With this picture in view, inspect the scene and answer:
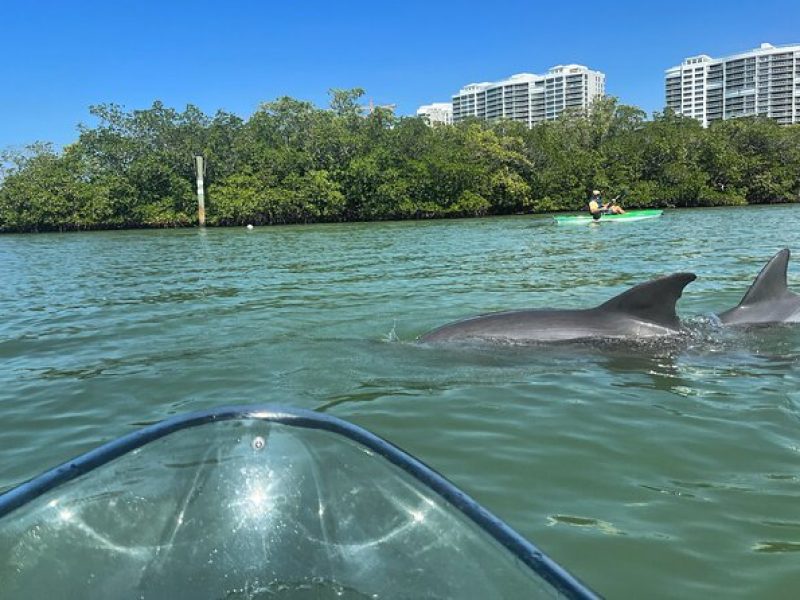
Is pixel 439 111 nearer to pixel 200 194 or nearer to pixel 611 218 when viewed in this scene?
pixel 200 194

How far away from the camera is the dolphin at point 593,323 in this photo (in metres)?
6.37

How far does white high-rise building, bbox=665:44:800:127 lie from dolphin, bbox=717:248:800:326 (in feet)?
406

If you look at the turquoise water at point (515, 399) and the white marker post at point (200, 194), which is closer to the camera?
the turquoise water at point (515, 399)

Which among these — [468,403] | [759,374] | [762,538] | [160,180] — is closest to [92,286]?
[468,403]

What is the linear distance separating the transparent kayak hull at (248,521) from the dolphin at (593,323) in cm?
436

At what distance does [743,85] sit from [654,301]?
154 metres

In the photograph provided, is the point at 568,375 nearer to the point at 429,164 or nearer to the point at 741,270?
the point at 741,270

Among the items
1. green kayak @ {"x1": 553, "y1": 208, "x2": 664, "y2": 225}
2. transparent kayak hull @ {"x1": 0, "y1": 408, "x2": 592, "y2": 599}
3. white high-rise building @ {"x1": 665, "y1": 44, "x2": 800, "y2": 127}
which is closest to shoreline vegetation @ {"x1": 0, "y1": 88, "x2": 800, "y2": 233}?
green kayak @ {"x1": 553, "y1": 208, "x2": 664, "y2": 225}

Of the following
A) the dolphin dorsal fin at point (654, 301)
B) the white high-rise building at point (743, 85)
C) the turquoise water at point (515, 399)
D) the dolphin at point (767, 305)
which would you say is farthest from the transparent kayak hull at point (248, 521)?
the white high-rise building at point (743, 85)

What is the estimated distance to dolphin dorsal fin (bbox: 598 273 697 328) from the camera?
613 cm

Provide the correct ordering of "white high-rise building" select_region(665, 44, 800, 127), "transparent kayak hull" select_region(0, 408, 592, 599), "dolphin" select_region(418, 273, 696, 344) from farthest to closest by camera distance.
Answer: "white high-rise building" select_region(665, 44, 800, 127)
"dolphin" select_region(418, 273, 696, 344)
"transparent kayak hull" select_region(0, 408, 592, 599)

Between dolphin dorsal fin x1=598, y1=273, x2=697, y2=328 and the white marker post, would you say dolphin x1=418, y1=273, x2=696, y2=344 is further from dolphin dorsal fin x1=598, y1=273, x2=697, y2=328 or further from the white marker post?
the white marker post

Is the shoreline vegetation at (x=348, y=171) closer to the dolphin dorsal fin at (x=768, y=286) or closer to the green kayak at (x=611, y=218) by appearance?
the green kayak at (x=611, y=218)

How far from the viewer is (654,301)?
6.32m
